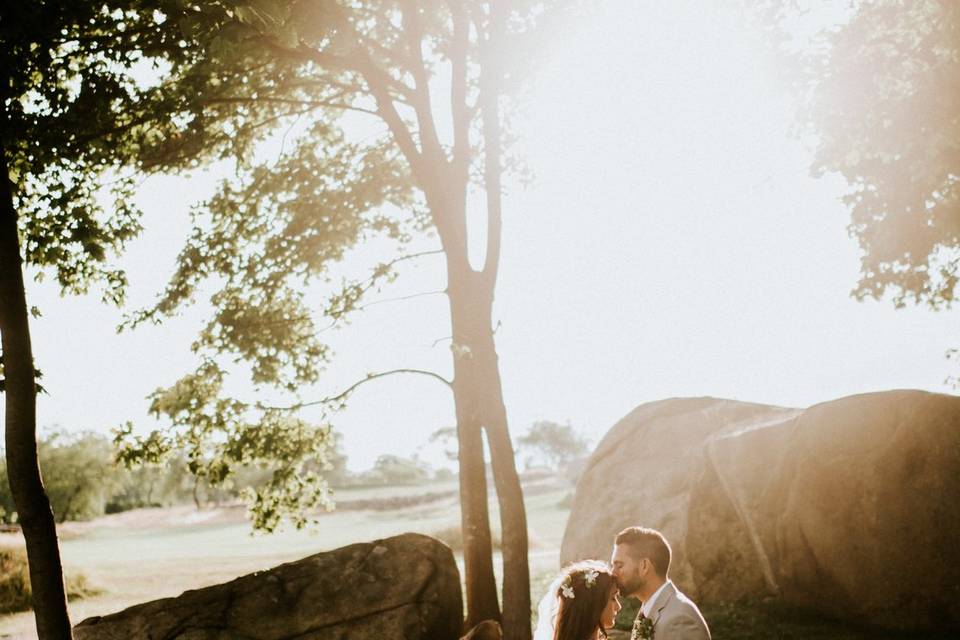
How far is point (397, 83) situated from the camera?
13445 mm

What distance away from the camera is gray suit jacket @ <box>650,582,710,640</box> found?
4.81 meters

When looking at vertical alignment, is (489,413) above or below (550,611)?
above

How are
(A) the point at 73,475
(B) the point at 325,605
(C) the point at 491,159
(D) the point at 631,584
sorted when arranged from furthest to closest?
1. (A) the point at 73,475
2. (C) the point at 491,159
3. (B) the point at 325,605
4. (D) the point at 631,584

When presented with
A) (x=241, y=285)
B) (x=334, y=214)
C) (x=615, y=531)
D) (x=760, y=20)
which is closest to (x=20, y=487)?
(x=241, y=285)

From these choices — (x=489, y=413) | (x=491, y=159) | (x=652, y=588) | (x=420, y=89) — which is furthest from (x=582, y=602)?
(x=420, y=89)

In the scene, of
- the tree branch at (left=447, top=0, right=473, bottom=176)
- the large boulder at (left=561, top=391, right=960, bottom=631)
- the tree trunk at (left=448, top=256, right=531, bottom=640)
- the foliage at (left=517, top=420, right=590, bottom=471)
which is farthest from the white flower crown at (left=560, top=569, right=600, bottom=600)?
the foliage at (left=517, top=420, right=590, bottom=471)

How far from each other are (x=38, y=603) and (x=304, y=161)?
10.4 m

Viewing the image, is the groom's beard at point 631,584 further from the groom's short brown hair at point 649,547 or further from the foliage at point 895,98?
the foliage at point 895,98

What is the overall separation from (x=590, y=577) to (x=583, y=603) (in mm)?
180

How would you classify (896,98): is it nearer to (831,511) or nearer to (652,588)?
(831,511)

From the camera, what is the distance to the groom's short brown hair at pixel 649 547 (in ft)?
17.3

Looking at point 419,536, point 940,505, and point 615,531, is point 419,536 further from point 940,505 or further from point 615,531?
point 940,505

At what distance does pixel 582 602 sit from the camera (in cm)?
480

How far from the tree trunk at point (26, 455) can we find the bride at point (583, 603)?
6.10m
